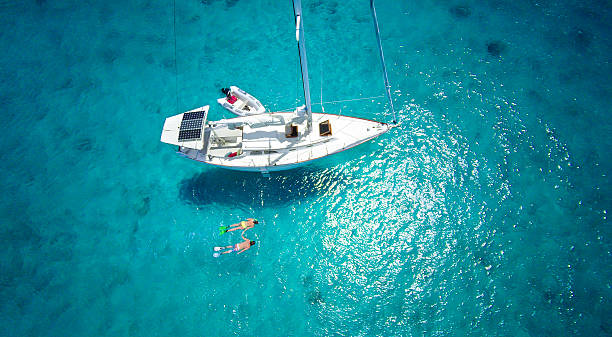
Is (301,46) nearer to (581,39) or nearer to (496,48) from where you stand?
(496,48)

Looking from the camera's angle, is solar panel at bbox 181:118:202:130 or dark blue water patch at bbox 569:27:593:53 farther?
dark blue water patch at bbox 569:27:593:53

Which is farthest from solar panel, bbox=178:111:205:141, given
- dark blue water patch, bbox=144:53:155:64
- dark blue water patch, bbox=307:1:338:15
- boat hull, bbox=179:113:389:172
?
dark blue water patch, bbox=307:1:338:15

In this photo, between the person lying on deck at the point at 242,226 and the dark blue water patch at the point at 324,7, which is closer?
the person lying on deck at the point at 242,226

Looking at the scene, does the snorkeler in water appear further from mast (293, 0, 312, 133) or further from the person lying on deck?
mast (293, 0, 312, 133)

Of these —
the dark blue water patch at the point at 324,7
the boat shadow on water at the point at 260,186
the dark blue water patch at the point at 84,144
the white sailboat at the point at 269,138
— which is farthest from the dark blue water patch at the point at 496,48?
the dark blue water patch at the point at 84,144

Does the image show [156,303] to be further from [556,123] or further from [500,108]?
[556,123]

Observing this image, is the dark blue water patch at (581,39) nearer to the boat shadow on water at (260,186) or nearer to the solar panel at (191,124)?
the boat shadow on water at (260,186)
